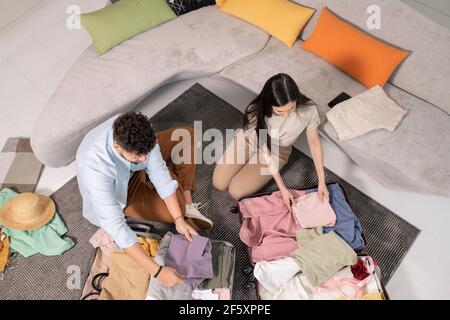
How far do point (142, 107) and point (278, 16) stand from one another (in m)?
1.19

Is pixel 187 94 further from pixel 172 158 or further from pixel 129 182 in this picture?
pixel 129 182

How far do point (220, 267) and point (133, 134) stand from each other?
85cm

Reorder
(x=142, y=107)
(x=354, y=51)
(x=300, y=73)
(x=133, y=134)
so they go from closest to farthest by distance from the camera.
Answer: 1. (x=133, y=134)
2. (x=354, y=51)
3. (x=300, y=73)
4. (x=142, y=107)

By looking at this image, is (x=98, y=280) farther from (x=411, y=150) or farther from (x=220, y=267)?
(x=411, y=150)

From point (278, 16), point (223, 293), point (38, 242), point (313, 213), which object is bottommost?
point (38, 242)

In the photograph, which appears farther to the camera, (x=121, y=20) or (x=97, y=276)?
(x=121, y=20)

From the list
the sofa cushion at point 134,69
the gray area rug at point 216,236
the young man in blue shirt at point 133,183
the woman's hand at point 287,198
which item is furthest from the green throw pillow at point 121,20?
the woman's hand at point 287,198

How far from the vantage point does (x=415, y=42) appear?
2.49 m

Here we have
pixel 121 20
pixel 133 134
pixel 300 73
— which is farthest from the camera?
pixel 121 20

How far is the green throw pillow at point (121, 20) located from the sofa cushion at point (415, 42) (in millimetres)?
1314

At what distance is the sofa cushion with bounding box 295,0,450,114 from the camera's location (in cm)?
244

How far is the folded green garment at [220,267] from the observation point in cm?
199

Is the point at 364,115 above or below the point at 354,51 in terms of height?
below

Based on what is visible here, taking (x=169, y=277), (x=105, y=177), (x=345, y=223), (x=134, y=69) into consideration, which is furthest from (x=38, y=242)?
(x=345, y=223)
